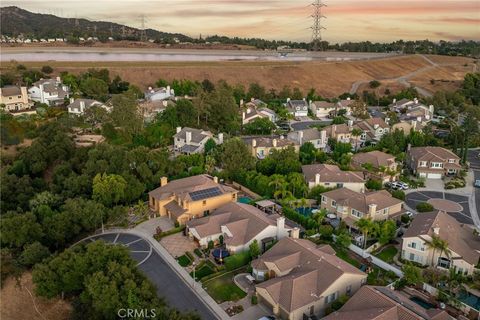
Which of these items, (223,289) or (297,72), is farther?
(297,72)

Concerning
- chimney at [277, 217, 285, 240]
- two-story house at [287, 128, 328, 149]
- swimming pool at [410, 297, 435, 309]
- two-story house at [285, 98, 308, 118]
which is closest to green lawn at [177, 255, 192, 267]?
chimney at [277, 217, 285, 240]

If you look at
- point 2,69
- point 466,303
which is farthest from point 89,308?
point 2,69

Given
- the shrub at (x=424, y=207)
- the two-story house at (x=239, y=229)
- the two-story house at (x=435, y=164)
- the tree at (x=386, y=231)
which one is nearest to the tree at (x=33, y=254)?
the two-story house at (x=239, y=229)

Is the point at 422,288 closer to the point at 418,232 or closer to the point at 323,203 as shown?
the point at 418,232

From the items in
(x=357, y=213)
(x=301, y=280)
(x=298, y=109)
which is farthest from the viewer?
(x=298, y=109)

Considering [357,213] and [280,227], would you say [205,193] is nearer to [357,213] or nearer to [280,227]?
[280,227]

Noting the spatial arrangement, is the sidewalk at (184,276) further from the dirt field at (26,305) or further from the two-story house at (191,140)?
the two-story house at (191,140)

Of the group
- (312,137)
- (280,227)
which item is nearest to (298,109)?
(312,137)
